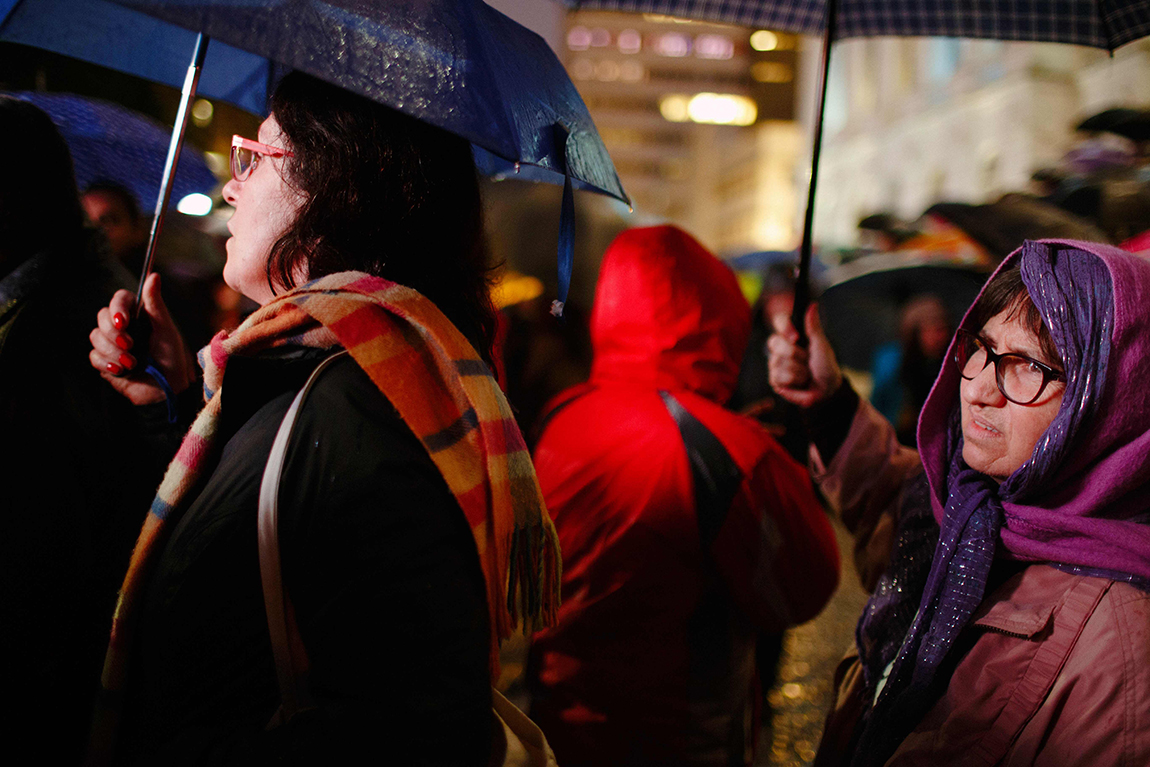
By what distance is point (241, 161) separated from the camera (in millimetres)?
1420

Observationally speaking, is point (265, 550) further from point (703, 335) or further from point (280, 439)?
point (703, 335)

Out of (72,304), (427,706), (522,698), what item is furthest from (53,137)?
(522,698)

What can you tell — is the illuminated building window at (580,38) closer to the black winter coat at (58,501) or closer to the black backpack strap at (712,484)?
the black backpack strap at (712,484)

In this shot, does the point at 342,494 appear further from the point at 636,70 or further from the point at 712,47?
the point at 712,47

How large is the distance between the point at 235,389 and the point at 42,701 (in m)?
0.99

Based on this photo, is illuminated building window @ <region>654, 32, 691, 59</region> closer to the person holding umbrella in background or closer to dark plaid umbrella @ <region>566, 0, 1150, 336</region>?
dark plaid umbrella @ <region>566, 0, 1150, 336</region>

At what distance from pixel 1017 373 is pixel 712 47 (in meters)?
95.6

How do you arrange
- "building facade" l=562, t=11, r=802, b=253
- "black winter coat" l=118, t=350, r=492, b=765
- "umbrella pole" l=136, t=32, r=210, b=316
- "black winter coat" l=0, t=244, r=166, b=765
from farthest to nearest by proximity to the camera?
"building facade" l=562, t=11, r=802, b=253
"umbrella pole" l=136, t=32, r=210, b=316
"black winter coat" l=0, t=244, r=166, b=765
"black winter coat" l=118, t=350, r=492, b=765

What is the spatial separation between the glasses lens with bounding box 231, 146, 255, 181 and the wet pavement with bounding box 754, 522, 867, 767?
2661mm

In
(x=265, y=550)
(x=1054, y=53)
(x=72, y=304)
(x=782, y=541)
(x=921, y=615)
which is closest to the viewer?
(x=265, y=550)

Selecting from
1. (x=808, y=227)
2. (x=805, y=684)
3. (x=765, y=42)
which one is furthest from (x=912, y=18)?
(x=765, y=42)

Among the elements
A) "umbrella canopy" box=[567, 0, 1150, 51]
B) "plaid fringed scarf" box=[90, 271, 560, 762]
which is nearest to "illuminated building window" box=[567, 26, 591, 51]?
"umbrella canopy" box=[567, 0, 1150, 51]

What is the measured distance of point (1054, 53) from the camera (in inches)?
823

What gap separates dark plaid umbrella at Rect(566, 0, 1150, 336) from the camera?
2.29 m
